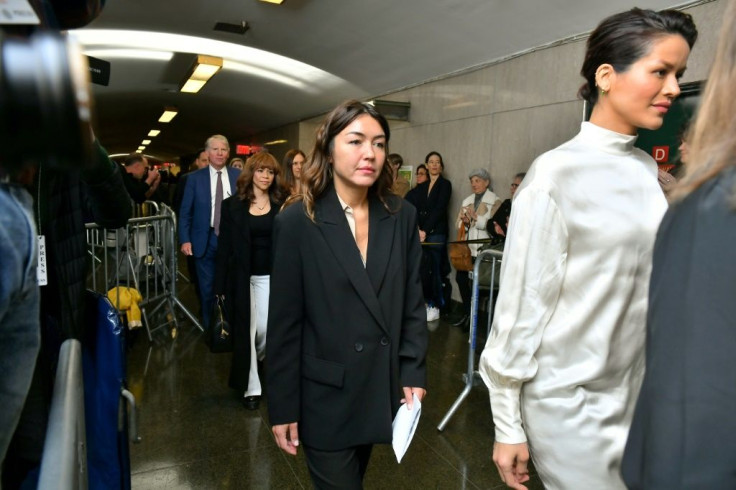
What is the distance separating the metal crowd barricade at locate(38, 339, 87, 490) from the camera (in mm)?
799

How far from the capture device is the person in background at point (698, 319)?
2.21ft

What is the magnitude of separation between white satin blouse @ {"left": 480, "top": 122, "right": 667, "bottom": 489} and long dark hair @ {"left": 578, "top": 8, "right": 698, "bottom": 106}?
21 centimetres

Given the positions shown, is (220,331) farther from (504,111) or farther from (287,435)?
(504,111)

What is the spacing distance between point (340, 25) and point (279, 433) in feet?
23.2

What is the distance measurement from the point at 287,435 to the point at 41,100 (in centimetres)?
169

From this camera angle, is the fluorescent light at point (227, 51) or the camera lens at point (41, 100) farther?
the fluorescent light at point (227, 51)

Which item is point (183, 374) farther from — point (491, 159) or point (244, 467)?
point (491, 159)

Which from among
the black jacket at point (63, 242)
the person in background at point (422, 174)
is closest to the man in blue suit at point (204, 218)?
the person in background at point (422, 174)

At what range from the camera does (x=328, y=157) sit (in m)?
2.07

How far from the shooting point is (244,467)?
10.7ft

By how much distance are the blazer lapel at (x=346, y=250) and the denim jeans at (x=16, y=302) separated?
1.24 metres

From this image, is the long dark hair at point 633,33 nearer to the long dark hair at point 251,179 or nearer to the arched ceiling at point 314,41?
the long dark hair at point 251,179

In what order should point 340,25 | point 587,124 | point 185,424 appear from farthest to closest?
point 340,25 → point 185,424 → point 587,124

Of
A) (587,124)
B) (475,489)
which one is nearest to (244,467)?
(475,489)
